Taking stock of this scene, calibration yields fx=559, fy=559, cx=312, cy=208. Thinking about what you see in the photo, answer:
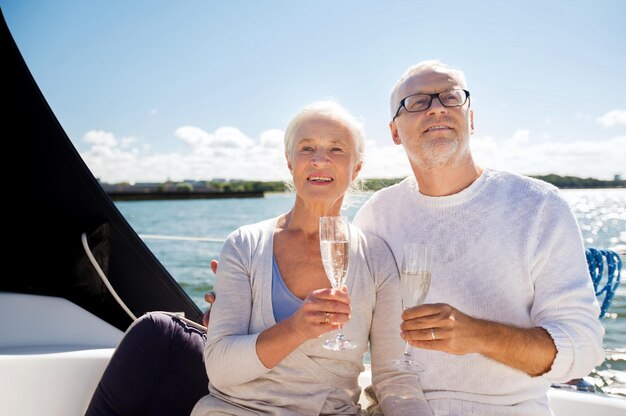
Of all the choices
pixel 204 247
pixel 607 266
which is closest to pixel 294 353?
pixel 607 266

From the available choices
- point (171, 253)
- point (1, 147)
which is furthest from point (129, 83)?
point (1, 147)

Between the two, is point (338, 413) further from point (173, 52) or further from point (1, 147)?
point (173, 52)

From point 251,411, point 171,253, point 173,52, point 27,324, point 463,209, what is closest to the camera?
point 251,411

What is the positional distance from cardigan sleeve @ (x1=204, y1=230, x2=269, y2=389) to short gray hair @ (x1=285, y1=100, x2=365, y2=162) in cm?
41

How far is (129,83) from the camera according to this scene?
131 ft

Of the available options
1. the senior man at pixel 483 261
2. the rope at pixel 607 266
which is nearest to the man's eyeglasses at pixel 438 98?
the senior man at pixel 483 261

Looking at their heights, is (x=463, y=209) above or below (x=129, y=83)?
below

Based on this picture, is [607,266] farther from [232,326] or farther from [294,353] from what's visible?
[232,326]

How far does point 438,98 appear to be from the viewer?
2025mm

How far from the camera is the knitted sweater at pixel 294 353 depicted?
176 centimetres

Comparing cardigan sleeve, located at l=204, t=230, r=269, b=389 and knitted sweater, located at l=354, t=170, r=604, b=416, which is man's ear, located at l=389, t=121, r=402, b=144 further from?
cardigan sleeve, located at l=204, t=230, r=269, b=389

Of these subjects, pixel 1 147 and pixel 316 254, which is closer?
pixel 316 254

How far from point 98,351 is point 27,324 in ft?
1.74

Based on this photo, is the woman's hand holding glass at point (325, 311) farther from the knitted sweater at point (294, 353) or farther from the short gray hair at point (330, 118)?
the short gray hair at point (330, 118)
